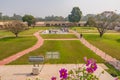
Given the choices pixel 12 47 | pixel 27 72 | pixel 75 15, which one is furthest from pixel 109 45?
pixel 75 15

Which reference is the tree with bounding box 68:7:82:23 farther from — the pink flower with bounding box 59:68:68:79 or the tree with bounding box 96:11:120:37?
the pink flower with bounding box 59:68:68:79

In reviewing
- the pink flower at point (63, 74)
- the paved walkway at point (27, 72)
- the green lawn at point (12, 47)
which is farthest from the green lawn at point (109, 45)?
the pink flower at point (63, 74)

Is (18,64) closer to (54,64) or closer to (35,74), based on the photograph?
(54,64)

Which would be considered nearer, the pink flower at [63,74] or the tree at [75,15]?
the pink flower at [63,74]

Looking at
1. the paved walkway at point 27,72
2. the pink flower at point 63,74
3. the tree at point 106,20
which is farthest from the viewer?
the tree at point 106,20

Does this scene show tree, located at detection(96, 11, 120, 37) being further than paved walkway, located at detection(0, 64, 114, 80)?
Yes

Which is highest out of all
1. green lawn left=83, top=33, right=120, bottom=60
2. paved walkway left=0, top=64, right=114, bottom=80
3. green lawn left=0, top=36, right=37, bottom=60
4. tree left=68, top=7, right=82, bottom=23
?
tree left=68, top=7, right=82, bottom=23

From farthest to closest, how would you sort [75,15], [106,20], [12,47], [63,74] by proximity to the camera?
[75,15]
[106,20]
[12,47]
[63,74]

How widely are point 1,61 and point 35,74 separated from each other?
25.4ft

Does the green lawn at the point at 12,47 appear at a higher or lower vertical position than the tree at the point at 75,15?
lower

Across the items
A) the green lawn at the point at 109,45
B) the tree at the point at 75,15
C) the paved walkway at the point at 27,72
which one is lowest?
the green lawn at the point at 109,45

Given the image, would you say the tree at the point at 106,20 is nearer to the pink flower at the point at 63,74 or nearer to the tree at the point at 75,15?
the pink flower at the point at 63,74

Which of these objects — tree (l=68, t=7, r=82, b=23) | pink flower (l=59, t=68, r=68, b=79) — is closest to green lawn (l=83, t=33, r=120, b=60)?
pink flower (l=59, t=68, r=68, b=79)

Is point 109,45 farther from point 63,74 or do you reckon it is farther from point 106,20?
point 63,74
